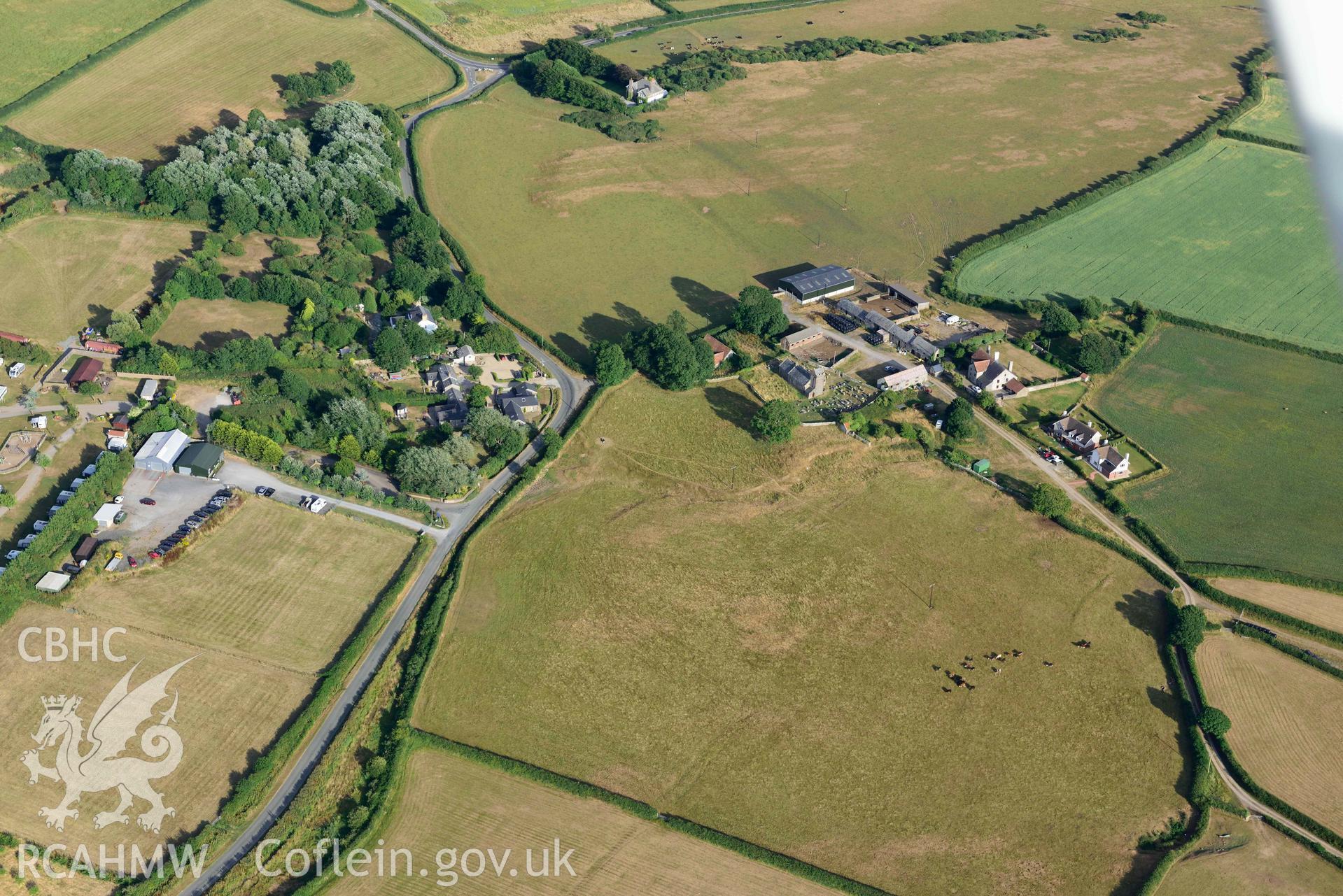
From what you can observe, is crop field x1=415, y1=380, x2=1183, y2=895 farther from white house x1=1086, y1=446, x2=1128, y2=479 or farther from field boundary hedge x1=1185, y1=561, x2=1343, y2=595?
white house x1=1086, y1=446, x2=1128, y2=479

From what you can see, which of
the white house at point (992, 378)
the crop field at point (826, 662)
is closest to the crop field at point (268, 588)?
the crop field at point (826, 662)

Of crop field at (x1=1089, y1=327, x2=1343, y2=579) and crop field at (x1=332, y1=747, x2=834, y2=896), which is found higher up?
crop field at (x1=1089, y1=327, x2=1343, y2=579)

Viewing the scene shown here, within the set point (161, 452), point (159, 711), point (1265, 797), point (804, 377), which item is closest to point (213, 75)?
point (161, 452)

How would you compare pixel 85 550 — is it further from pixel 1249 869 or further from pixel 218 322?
pixel 1249 869

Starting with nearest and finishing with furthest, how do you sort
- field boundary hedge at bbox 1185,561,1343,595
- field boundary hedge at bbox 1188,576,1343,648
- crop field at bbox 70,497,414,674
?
crop field at bbox 70,497,414,674
field boundary hedge at bbox 1188,576,1343,648
field boundary hedge at bbox 1185,561,1343,595

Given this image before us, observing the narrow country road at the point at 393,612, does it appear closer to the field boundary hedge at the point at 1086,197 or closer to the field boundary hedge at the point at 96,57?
the field boundary hedge at the point at 1086,197

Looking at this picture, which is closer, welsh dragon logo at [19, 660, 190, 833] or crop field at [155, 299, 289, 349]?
welsh dragon logo at [19, 660, 190, 833]

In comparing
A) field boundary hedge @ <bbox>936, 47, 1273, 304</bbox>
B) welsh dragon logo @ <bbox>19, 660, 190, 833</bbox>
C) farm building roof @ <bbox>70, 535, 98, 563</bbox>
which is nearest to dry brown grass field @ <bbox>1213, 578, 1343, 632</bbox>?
field boundary hedge @ <bbox>936, 47, 1273, 304</bbox>
